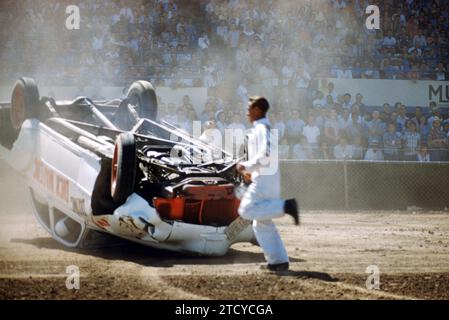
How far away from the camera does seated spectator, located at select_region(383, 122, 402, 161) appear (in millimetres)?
17531

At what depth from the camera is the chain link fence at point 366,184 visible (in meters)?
16.4

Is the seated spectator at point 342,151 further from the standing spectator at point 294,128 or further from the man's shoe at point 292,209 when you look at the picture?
the man's shoe at point 292,209

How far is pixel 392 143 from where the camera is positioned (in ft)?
Answer: 59.2

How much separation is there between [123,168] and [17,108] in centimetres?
283

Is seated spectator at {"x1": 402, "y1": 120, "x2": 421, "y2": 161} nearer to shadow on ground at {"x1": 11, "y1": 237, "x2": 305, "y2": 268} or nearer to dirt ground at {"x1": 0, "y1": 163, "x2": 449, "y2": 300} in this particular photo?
dirt ground at {"x1": 0, "y1": 163, "x2": 449, "y2": 300}

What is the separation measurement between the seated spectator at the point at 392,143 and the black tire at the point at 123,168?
10.2 m

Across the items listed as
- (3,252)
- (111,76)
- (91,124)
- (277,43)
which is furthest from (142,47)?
(3,252)

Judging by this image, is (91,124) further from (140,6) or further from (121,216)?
(140,6)

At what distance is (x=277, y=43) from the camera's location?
20766 millimetres

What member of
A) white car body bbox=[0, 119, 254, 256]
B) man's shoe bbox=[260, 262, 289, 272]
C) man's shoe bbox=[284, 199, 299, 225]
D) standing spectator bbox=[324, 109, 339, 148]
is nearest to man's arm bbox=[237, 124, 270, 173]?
man's shoe bbox=[284, 199, 299, 225]

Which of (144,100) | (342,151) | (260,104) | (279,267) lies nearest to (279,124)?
(342,151)

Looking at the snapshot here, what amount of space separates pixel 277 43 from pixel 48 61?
254 inches

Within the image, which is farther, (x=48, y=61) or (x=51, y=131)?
(x=48, y=61)
